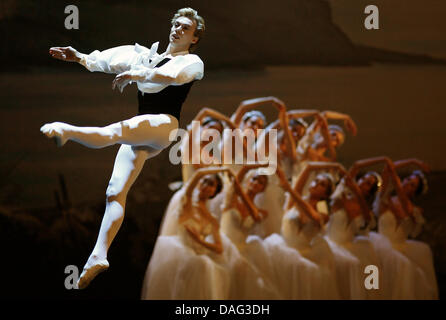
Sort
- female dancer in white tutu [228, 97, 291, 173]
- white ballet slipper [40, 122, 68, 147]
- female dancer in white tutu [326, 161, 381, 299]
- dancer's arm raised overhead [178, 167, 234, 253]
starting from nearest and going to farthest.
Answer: white ballet slipper [40, 122, 68, 147], dancer's arm raised overhead [178, 167, 234, 253], female dancer in white tutu [228, 97, 291, 173], female dancer in white tutu [326, 161, 381, 299]

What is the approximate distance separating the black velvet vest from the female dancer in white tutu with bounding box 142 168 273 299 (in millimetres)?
2679

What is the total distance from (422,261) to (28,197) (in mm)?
4066

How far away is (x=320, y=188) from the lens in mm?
7020

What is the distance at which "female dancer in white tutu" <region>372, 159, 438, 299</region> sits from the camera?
761 centimetres

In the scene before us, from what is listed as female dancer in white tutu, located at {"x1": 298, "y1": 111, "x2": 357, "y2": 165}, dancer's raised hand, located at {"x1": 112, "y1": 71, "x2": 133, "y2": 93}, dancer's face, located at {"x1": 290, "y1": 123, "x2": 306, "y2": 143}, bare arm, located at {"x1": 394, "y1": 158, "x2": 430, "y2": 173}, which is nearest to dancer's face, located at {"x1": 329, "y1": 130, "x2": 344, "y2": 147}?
female dancer in white tutu, located at {"x1": 298, "y1": 111, "x2": 357, "y2": 165}

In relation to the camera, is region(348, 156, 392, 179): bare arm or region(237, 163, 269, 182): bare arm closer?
region(237, 163, 269, 182): bare arm

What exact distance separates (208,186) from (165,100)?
2890 mm

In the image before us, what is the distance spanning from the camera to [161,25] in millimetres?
7504

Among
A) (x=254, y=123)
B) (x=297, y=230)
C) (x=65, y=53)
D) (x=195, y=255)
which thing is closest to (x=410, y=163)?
(x=297, y=230)

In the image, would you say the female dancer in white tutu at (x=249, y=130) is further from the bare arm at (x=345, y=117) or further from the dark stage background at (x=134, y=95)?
the dark stage background at (x=134, y=95)

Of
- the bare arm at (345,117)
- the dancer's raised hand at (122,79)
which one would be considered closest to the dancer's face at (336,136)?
the bare arm at (345,117)

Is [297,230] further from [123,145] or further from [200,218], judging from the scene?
[123,145]

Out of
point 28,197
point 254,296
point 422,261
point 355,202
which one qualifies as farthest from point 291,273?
point 28,197

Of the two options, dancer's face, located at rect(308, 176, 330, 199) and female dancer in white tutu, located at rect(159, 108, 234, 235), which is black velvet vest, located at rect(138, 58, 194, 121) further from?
dancer's face, located at rect(308, 176, 330, 199)
